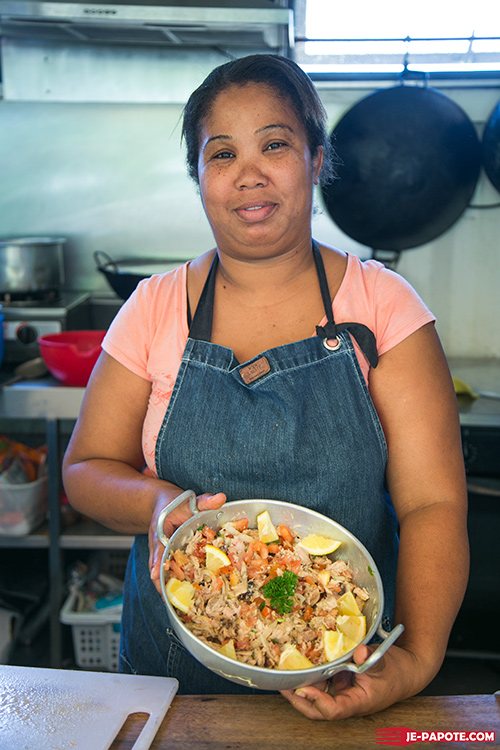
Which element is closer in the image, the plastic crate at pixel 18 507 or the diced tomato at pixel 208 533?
the diced tomato at pixel 208 533

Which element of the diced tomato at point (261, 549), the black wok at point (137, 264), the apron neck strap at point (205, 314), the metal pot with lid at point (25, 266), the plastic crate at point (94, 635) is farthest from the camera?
the black wok at point (137, 264)

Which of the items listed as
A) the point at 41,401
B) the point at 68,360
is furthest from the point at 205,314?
the point at 41,401

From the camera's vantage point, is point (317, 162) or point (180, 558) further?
point (317, 162)

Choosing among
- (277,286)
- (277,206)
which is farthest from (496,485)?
(277,206)

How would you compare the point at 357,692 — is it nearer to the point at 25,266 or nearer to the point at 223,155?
the point at 223,155

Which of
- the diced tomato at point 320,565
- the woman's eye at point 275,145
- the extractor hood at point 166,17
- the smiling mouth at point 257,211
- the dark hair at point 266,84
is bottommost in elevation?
the diced tomato at point 320,565

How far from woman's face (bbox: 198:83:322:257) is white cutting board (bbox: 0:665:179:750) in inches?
29.4

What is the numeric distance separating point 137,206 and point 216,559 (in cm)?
216

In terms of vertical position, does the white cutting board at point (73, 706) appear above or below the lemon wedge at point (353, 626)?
below

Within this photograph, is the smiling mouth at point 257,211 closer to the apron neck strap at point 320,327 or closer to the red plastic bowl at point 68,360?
the apron neck strap at point 320,327

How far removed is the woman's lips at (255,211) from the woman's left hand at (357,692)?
28.1 inches

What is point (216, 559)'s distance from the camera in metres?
0.92

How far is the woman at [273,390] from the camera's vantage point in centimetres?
112

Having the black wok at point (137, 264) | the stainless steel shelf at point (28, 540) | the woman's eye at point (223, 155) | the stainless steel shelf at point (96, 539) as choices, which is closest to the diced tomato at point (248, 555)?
the woman's eye at point (223, 155)
